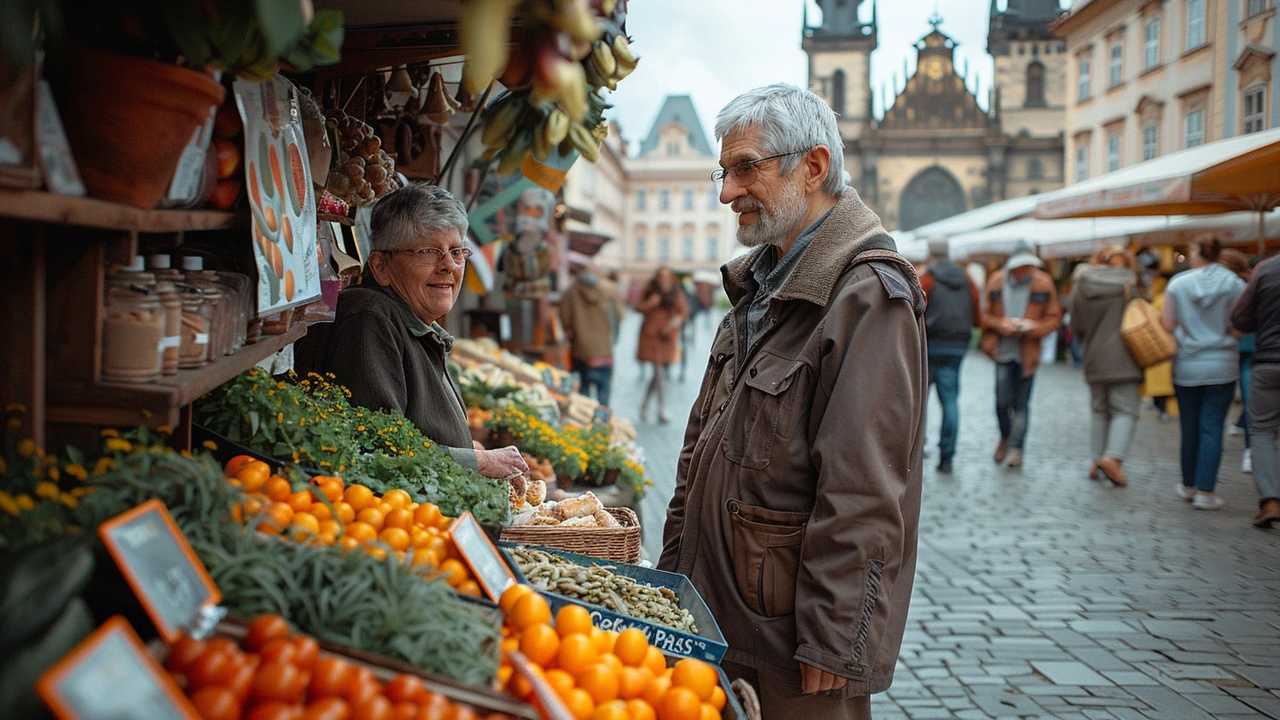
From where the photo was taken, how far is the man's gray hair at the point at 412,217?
11.0ft

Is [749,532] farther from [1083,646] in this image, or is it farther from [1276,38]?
[1276,38]

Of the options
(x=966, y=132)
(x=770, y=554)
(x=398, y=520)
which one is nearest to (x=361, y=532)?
(x=398, y=520)

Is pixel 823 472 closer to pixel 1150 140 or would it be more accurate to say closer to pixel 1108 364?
pixel 1108 364

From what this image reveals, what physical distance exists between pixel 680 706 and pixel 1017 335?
26.4ft

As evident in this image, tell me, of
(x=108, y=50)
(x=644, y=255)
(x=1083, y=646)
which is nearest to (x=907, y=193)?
(x=644, y=255)

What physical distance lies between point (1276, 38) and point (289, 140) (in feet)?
16.8

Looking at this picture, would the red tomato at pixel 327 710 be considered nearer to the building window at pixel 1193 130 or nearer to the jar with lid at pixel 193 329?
the jar with lid at pixel 193 329

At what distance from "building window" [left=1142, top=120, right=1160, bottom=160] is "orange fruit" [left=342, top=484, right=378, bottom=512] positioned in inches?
924

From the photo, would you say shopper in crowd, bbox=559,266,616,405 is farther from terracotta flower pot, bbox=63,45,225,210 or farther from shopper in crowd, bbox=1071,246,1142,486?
terracotta flower pot, bbox=63,45,225,210

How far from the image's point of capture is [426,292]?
3.36 m

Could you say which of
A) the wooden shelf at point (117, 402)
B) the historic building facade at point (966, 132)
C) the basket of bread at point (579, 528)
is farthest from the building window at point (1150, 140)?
the historic building facade at point (966, 132)

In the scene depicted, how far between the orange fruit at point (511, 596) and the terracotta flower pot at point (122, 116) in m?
0.98

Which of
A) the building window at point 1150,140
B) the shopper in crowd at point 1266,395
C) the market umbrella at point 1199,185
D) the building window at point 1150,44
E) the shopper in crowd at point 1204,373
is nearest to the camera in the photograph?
the shopper in crowd at point 1266,395

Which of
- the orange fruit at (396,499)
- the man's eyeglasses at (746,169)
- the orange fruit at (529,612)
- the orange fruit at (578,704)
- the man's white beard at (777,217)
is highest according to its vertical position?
the man's eyeglasses at (746,169)
